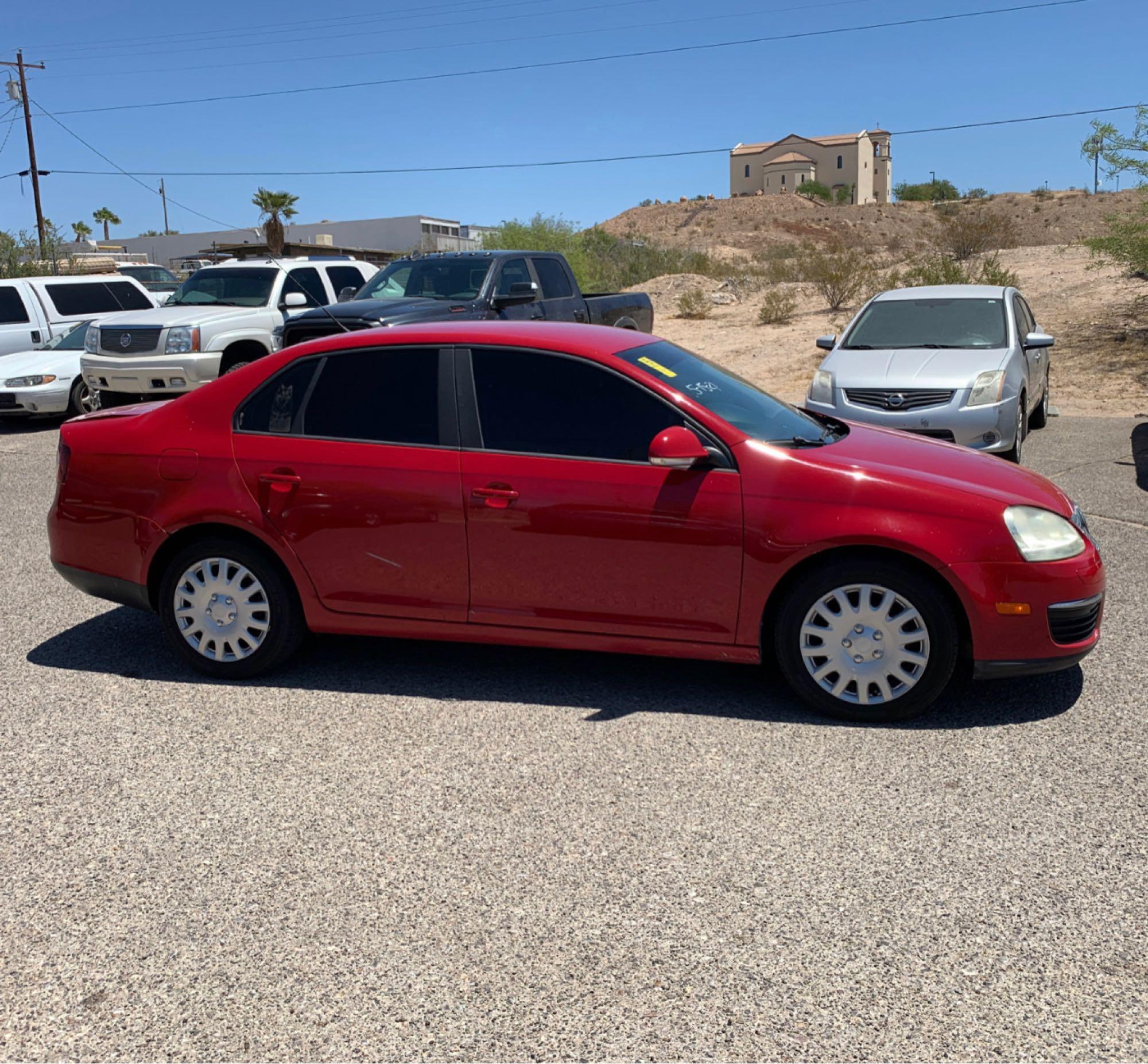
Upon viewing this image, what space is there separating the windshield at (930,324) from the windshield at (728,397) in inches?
242

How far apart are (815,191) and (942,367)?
106391 millimetres

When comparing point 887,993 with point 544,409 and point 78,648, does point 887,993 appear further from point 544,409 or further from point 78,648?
point 78,648

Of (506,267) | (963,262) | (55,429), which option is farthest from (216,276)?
(963,262)

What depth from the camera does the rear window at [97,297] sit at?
58.6ft

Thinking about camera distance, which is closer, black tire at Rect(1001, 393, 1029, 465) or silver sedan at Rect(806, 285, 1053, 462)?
silver sedan at Rect(806, 285, 1053, 462)

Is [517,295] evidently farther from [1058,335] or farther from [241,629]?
[1058,335]

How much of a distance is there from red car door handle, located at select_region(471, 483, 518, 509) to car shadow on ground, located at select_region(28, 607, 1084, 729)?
3.02ft

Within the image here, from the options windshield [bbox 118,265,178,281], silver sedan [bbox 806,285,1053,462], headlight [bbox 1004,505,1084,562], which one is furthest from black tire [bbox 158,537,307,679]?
windshield [bbox 118,265,178,281]

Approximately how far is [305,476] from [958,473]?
9.68ft

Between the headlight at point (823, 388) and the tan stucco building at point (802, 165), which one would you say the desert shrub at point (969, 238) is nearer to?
the headlight at point (823, 388)

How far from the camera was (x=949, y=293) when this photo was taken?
12.5m

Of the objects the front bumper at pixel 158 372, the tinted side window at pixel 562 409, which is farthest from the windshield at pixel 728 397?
the front bumper at pixel 158 372

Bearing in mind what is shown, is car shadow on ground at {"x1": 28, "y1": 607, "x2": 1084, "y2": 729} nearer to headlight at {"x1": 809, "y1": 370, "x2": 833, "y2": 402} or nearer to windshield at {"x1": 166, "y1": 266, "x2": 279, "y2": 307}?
headlight at {"x1": 809, "y1": 370, "x2": 833, "y2": 402}

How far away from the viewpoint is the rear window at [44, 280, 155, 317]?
1786 cm
